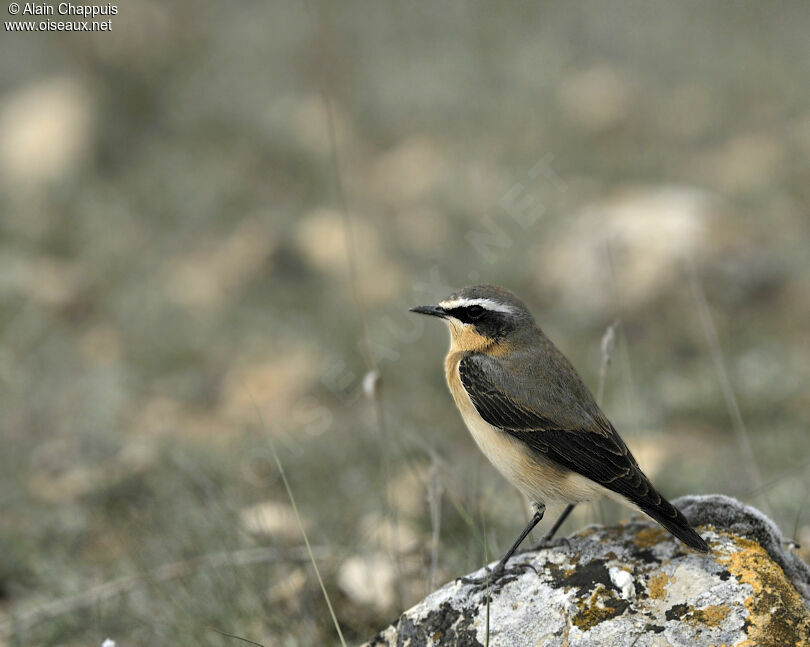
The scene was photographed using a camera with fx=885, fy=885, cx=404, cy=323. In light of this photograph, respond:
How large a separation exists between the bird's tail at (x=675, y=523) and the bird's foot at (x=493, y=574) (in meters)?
0.56

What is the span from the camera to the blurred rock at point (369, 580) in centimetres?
495

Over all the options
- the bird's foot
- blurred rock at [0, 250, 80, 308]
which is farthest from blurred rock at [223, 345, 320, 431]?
the bird's foot

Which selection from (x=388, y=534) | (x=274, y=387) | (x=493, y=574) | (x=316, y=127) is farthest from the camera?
(x=316, y=127)

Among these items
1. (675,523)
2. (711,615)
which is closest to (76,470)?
(675,523)

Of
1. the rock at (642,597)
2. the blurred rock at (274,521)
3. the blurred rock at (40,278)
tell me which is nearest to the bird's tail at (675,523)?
the rock at (642,597)

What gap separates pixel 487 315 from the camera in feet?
14.9

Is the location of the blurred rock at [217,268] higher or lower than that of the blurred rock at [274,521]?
higher

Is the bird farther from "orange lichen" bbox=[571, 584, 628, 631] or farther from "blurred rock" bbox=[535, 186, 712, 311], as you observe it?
"blurred rock" bbox=[535, 186, 712, 311]

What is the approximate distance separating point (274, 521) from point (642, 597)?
324cm

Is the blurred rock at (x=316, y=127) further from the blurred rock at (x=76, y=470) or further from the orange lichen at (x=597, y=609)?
the orange lichen at (x=597, y=609)

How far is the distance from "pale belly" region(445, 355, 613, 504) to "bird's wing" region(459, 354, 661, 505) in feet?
0.12

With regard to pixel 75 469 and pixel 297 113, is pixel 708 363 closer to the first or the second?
pixel 75 469

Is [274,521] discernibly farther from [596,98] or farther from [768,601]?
[596,98]

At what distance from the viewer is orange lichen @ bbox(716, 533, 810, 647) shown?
10.6 ft
